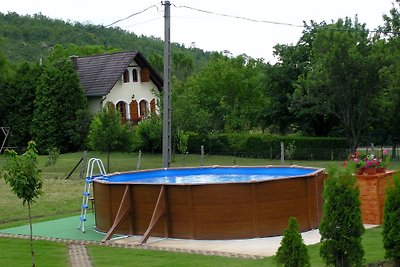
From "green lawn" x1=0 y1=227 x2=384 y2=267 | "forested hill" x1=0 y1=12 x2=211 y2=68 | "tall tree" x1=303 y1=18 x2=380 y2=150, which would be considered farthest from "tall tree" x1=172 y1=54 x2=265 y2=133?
"forested hill" x1=0 y1=12 x2=211 y2=68

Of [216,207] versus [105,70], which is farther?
[105,70]

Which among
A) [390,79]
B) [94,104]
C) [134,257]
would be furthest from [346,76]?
[134,257]

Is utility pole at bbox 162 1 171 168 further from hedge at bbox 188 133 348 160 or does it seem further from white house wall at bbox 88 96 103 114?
white house wall at bbox 88 96 103 114

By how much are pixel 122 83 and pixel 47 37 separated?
49898 millimetres

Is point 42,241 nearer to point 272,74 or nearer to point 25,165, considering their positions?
point 25,165

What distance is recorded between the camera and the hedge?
38.9 m

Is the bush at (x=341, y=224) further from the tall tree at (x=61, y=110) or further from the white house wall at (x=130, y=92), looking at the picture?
the white house wall at (x=130, y=92)

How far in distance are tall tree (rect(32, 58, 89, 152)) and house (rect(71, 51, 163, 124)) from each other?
7.37 feet

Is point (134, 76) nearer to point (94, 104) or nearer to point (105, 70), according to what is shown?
point (105, 70)

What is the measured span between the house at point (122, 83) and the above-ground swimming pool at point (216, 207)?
35.3m

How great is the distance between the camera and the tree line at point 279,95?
35875 millimetres

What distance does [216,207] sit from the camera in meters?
13.8

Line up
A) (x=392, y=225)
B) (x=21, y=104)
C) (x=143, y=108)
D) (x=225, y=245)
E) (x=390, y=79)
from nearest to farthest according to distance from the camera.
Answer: (x=392, y=225) < (x=225, y=245) < (x=390, y=79) < (x=21, y=104) < (x=143, y=108)

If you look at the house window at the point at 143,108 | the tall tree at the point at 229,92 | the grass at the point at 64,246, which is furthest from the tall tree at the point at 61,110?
the grass at the point at 64,246
